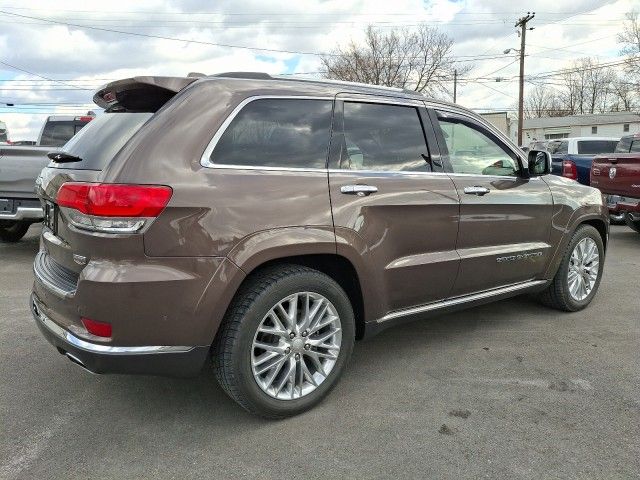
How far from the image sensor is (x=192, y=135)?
8.74ft

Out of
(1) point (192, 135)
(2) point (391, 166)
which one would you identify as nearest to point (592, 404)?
(2) point (391, 166)

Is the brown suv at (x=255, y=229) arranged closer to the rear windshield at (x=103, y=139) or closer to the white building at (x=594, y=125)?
the rear windshield at (x=103, y=139)

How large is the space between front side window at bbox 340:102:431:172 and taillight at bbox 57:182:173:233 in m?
1.12

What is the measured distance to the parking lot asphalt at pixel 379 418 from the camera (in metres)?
2.57

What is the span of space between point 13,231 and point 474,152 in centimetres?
712

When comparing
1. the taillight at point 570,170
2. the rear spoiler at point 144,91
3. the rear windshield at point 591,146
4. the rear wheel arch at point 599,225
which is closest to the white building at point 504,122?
the rear windshield at point 591,146

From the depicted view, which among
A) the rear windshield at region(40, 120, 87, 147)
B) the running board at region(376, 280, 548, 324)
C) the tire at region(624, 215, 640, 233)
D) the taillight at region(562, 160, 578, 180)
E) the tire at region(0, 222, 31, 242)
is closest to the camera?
the running board at region(376, 280, 548, 324)

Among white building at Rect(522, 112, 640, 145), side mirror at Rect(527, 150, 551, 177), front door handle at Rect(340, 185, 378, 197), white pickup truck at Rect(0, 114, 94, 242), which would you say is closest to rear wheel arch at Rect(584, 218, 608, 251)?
side mirror at Rect(527, 150, 551, 177)

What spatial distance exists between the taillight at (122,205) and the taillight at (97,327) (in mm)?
436

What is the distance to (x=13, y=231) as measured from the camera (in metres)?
8.15

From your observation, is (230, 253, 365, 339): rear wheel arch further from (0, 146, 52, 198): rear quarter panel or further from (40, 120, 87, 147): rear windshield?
(40, 120, 87, 147): rear windshield

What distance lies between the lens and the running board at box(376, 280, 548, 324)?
3463 mm

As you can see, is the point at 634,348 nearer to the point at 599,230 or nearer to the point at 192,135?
the point at 599,230

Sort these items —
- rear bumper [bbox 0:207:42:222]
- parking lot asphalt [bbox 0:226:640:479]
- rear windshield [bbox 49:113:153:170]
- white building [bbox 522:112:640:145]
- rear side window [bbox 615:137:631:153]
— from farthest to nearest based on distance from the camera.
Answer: white building [bbox 522:112:640:145], rear side window [bbox 615:137:631:153], rear bumper [bbox 0:207:42:222], rear windshield [bbox 49:113:153:170], parking lot asphalt [bbox 0:226:640:479]
